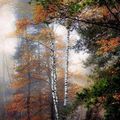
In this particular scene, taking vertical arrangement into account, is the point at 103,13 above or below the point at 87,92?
above

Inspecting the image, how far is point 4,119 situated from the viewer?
32.0 meters

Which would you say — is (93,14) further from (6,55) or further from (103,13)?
(6,55)

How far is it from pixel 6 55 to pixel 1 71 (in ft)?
6.72

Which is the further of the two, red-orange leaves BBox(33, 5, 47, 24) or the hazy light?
the hazy light

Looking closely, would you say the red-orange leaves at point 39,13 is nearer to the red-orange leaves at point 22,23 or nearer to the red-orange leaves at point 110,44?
the red-orange leaves at point 22,23

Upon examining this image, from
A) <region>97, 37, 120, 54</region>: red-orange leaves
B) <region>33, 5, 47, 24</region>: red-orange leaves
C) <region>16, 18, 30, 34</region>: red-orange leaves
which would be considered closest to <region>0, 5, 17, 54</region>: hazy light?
<region>16, 18, 30, 34</region>: red-orange leaves

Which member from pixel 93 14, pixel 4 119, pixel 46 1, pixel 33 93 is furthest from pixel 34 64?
pixel 46 1

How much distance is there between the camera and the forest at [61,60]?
1050 cm

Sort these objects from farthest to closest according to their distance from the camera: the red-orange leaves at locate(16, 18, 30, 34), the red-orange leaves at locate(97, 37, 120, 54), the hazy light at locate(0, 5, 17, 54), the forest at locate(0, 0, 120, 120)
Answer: the hazy light at locate(0, 5, 17, 54) < the red-orange leaves at locate(16, 18, 30, 34) < the red-orange leaves at locate(97, 37, 120, 54) < the forest at locate(0, 0, 120, 120)

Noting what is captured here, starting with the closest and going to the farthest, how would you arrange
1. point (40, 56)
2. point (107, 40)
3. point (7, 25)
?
point (107, 40), point (40, 56), point (7, 25)

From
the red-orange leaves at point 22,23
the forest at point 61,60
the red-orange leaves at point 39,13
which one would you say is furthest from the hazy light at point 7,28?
the red-orange leaves at point 39,13

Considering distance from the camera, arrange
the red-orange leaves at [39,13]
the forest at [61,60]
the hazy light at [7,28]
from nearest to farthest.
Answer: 1. the forest at [61,60]
2. the red-orange leaves at [39,13]
3. the hazy light at [7,28]

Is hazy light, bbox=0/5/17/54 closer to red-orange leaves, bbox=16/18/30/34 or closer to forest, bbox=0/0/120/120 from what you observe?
forest, bbox=0/0/120/120

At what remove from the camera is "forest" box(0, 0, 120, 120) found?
413 inches
